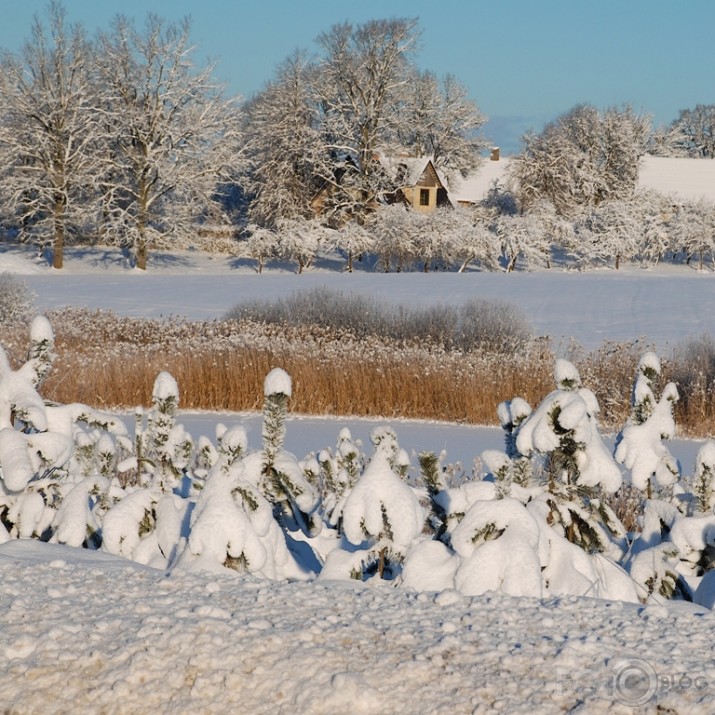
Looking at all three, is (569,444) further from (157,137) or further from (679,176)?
(679,176)

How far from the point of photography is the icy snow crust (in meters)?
2.19

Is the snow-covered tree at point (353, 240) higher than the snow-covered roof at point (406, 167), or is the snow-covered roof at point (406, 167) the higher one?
the snow-covered roof at point (406, 167)

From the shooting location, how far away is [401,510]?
3.26 m

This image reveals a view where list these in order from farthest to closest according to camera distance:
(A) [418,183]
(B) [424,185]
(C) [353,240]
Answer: (B) [424,185] < (A) [418,183] < (C) [353,240]

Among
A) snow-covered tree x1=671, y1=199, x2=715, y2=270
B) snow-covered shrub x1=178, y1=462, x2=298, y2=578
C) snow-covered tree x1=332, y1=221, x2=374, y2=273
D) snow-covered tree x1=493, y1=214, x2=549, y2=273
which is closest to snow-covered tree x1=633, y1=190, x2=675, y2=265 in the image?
snow-covered tree x1=671, y1=199, x2=715, y2=270

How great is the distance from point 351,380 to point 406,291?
18933 millimetres

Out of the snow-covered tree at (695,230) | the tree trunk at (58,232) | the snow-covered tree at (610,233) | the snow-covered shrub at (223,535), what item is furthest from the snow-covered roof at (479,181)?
the snow-covered shrub at (223,535)

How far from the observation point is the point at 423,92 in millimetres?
51781

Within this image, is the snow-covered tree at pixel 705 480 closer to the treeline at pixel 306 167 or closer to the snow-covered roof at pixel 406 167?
the treeline at pixel 306 167

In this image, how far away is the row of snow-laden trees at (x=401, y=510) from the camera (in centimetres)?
320

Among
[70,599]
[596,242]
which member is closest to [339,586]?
[70,599]

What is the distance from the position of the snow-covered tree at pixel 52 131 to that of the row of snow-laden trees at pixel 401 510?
1433 inches

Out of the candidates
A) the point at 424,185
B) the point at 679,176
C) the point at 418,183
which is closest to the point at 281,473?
the point at 418,183

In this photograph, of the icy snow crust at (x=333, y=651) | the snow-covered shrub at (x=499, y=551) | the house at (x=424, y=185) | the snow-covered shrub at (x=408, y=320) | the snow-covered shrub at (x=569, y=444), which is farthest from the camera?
the house at (x=424, y=185)
